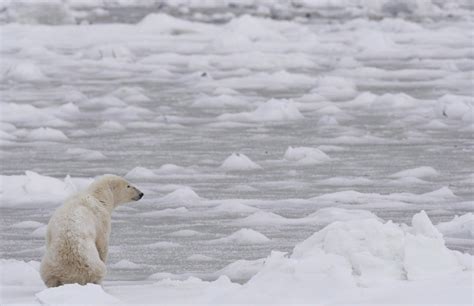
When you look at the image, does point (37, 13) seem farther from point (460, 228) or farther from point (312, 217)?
point (460, 228)

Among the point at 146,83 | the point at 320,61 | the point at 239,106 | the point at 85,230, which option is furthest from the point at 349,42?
the point at 85,230

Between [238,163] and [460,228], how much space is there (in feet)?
9.72

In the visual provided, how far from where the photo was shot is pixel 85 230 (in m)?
4.94

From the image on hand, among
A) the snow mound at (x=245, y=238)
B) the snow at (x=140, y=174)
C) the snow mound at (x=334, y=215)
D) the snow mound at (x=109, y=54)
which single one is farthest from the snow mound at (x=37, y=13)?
the snow mound at (x=245, y=238)

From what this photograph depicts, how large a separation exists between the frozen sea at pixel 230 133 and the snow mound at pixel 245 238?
0.4 inches

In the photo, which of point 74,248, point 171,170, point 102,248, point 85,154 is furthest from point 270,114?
point 74,248

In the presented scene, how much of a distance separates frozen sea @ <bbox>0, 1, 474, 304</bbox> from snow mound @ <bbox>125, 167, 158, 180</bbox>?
0.05ft

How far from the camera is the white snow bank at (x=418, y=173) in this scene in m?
8.86

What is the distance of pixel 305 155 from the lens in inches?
383

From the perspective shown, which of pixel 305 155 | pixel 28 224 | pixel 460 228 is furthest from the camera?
pixel 305 155

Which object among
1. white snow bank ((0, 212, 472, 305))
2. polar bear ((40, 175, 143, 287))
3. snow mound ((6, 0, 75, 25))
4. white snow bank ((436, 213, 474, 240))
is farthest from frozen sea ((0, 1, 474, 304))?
white snow bank ((0, 212, 472, 305))

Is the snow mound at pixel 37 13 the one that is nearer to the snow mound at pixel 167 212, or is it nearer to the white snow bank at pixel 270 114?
the white snow bank at pixel 270 114

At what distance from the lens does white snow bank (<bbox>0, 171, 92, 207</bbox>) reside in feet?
26.1

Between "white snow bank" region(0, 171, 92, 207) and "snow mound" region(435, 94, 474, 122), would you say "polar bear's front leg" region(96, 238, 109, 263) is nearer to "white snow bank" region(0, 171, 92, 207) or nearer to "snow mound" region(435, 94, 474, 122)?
"white snow bank" region(0, 171, 92, 207)
